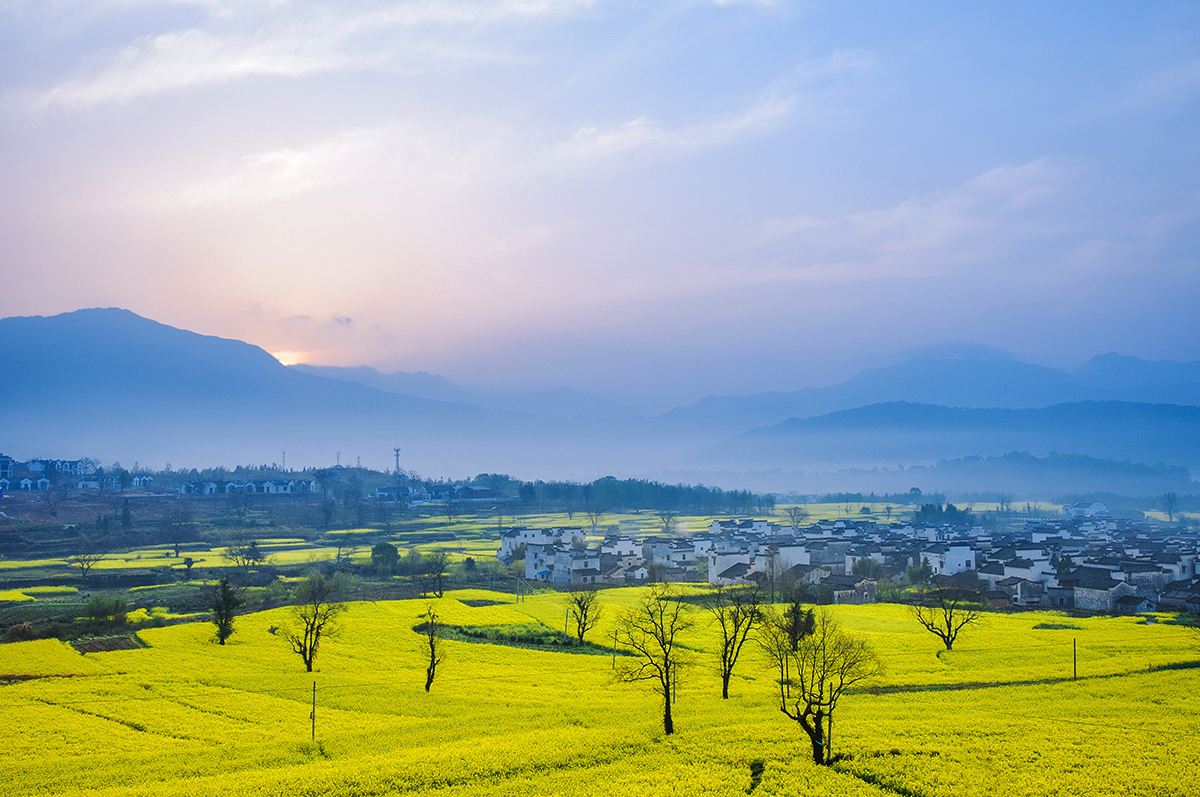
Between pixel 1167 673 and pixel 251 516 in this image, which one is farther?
pixel 251 516

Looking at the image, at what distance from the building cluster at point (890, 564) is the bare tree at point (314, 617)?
2743cm

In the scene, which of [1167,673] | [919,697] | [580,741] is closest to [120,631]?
[580,741]

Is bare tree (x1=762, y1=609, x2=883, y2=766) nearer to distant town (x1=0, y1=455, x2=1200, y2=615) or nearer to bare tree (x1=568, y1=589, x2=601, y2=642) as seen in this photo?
bare tree (x1=568, y1=589, x2=601, y2=642)

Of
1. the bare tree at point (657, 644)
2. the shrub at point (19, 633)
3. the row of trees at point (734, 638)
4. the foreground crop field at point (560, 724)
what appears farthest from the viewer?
the shrub at point (19, 633)

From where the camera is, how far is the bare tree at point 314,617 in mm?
44000

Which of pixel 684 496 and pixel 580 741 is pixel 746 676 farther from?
pixel 684 496

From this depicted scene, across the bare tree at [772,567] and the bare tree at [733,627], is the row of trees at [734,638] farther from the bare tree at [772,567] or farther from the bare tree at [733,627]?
the bare tree at [772,567]

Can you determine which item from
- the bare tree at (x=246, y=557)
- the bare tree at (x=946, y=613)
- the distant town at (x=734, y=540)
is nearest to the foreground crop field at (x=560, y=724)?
the bare tree at (x=946, y=613)

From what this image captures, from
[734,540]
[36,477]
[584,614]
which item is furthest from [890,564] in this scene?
[36,477]

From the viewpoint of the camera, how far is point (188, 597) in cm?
6750

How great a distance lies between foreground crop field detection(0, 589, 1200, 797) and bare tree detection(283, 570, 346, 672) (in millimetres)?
1190

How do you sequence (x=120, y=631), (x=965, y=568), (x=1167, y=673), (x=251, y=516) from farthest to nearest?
(x=251, y=516), (x=965, y=568), (x=120, y=631), (x=1167, y=673)

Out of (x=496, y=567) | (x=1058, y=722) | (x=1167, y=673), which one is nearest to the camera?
(x=1058, y=722)

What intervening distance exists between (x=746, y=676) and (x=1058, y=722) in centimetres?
1626
